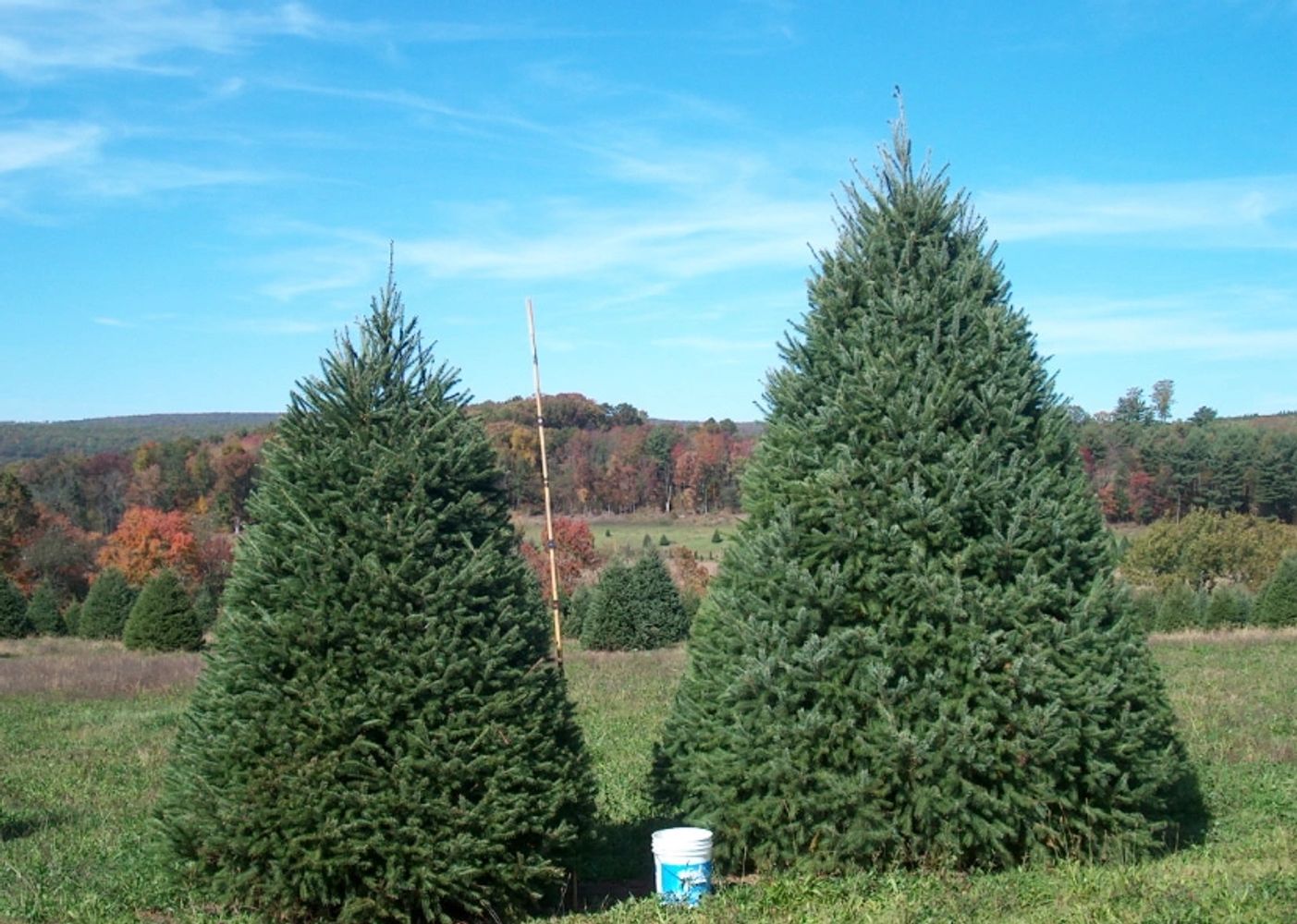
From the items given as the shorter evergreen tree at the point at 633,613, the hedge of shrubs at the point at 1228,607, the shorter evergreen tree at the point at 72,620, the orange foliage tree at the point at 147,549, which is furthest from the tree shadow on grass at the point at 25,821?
the orange foliage tree at the point at 147,549

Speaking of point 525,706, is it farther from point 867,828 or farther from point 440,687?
point 867,828

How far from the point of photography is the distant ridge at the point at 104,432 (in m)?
127

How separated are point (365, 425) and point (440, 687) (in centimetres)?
141

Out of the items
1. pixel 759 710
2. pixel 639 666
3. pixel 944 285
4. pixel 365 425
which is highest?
pixel 944 285

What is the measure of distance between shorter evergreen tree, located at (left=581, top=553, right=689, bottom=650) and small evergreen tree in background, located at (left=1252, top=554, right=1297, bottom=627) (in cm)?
1713

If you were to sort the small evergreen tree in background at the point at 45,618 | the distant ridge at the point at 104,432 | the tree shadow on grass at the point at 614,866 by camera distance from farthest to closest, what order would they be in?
1. the distant ridge at the point at 104,432
2. the small evergreen tree in background at the point at 45,618
3. the tree shadow on grass at the point at 614,866

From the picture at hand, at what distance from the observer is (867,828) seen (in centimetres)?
597

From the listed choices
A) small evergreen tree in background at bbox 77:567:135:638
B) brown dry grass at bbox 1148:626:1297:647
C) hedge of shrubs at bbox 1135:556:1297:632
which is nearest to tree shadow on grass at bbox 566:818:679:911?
brown dry grass at bbox 1148:626:1297:647

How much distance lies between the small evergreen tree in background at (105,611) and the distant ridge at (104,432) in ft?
259

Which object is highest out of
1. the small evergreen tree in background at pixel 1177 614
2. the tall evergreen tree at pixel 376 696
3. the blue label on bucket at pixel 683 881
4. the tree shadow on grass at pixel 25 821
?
the tall evergreen tree at pixel 376 696

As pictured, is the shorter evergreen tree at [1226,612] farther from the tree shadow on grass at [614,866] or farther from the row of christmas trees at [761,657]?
the row of christmas trees at [761,657]

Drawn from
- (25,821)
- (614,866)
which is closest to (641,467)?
(25,821)

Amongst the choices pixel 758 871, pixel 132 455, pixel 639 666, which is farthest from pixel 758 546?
pixel 132 455

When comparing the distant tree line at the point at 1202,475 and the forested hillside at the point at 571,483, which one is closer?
the forested hillside at the point at 571,483
